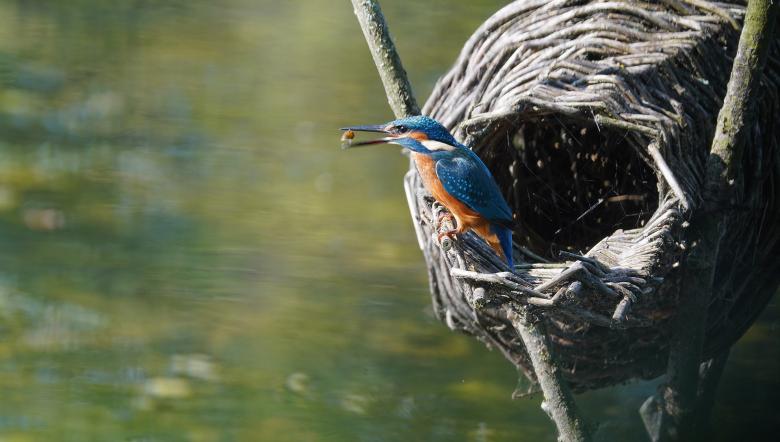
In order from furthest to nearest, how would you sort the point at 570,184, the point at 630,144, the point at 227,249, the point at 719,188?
the point at 227,249, the point at 570,184, the point at 630,144, the point at 719,188

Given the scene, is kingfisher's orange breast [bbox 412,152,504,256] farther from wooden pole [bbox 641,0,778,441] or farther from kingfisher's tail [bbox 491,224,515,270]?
wooden pole [bbox 641,0,778,441]

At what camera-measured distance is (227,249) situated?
7.55ft

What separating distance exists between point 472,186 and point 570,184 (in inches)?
16.8

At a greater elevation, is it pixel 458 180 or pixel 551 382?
pixel 458 180

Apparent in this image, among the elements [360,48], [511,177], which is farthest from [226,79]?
[511,177]

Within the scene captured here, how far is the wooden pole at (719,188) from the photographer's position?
1173 mm

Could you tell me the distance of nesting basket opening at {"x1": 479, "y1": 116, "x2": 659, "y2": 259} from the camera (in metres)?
1.57

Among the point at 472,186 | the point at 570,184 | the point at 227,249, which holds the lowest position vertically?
the point at 227,249

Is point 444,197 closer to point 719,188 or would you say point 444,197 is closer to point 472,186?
point 472,186

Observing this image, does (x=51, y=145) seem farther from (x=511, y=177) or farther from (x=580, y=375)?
(x=580, y=375)

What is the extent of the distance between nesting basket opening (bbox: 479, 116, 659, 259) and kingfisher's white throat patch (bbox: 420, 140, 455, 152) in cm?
29

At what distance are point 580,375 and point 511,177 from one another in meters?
0.33

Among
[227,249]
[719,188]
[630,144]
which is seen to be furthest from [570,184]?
[227,249]

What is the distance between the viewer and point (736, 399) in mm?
1887
